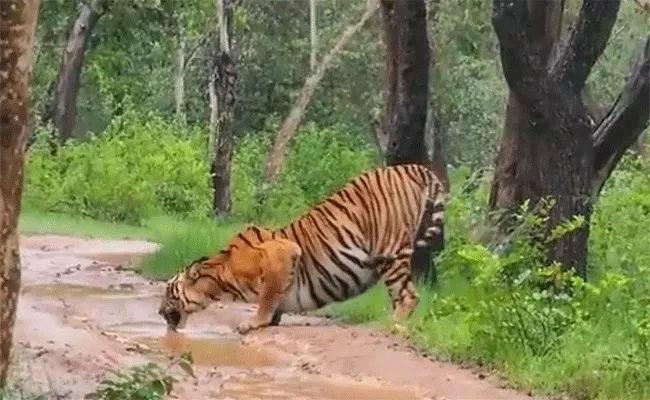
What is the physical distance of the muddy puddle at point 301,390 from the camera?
822cm

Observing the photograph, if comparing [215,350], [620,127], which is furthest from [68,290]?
[620,127]

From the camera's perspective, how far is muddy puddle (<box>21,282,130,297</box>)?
43.3ft

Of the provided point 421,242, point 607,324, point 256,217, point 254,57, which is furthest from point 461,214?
point 254,57

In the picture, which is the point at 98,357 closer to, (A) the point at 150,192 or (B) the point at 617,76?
(A) the point at 150,192

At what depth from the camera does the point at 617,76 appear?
32.7m

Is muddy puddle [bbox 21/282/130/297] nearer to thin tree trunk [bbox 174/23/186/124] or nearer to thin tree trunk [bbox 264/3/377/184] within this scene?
thin tree trunk [bbox 264/3/377/184]

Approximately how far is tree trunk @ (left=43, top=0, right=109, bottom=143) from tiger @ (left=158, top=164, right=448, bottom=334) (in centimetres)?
1490

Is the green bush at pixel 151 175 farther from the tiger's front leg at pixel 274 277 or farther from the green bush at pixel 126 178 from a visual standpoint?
the tiger's front leg at pixel 274 277

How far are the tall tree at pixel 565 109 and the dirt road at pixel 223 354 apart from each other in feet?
5.52

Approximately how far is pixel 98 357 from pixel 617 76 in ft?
83.0

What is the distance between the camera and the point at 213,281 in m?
11.5

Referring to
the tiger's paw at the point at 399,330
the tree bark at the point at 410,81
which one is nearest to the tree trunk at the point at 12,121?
the tiger's paw at the point at 399,330

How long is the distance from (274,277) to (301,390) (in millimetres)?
2987

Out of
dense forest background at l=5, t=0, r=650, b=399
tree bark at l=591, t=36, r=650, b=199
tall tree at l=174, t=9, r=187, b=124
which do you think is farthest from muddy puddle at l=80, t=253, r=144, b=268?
tall tree at l=174, t=9, r=187, b=124
